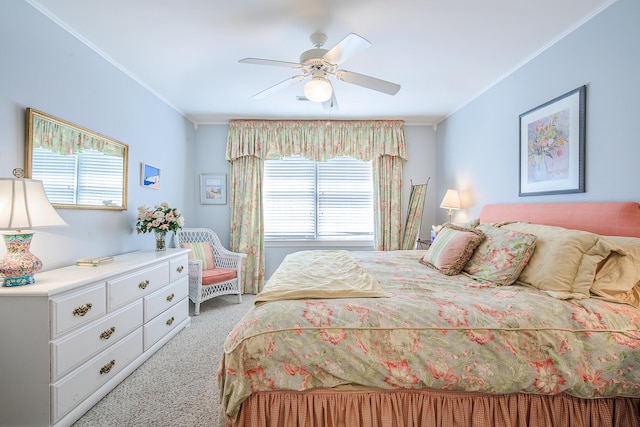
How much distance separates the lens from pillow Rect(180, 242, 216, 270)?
374 cm

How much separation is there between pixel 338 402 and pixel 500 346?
758 mm

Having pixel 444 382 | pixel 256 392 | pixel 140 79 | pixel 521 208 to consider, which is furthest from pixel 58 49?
pixel 521 208

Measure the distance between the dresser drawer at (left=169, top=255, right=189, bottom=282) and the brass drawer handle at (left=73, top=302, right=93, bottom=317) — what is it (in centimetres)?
97

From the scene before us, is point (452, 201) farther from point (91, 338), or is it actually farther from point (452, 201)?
point (91, 338)

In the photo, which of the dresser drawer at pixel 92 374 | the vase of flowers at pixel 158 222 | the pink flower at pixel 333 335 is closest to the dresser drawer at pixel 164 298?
the dresser drawer at pixel 92 374

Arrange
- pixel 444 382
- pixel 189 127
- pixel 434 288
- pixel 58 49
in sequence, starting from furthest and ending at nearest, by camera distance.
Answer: pixel 189 127 < pixel 58 49 < pixel 434 288 < pixel 444 382

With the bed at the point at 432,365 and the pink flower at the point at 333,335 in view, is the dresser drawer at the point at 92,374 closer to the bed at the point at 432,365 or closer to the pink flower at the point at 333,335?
the bed at the point at 432,365

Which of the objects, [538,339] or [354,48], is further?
[354,48]

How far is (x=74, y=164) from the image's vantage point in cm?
227

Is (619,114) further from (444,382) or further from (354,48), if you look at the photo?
Result: (444,382)

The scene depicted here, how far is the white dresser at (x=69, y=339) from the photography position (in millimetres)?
1539

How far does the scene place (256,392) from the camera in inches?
50.4

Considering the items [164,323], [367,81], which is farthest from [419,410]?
[164,323]

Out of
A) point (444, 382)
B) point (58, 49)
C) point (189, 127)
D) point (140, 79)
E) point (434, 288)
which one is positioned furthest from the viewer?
point (189, 127)
